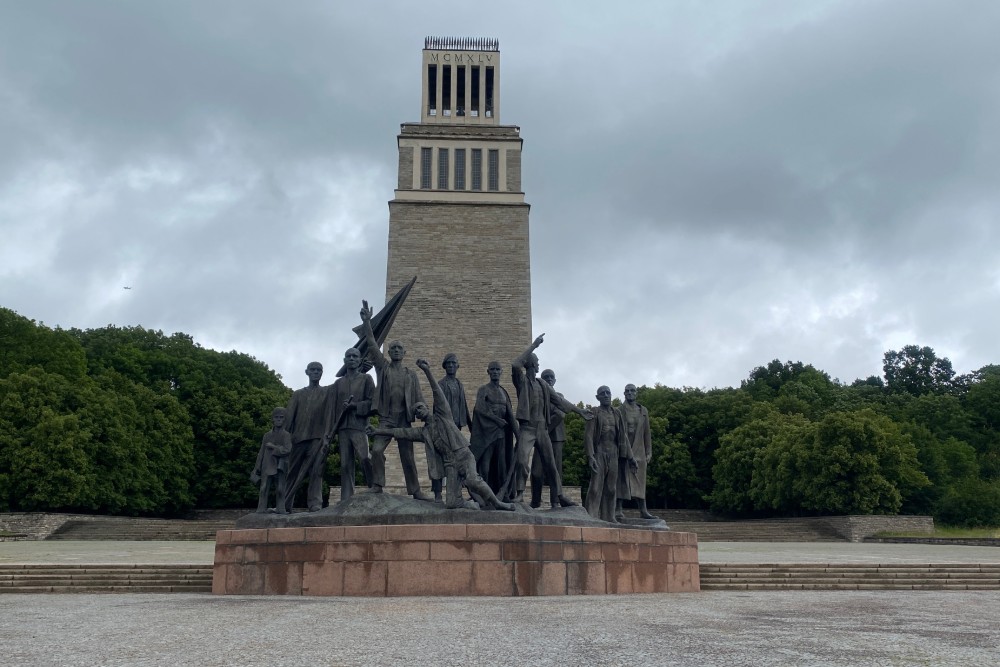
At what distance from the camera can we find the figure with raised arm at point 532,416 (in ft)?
40.0

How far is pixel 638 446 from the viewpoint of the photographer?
13523 mm

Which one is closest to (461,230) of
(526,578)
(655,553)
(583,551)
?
(655,553)

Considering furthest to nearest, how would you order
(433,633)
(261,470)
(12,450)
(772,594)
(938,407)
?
1. (938,407)
2. (12,450)
3. (261,470)
4. (772,594)
5. (433,633)

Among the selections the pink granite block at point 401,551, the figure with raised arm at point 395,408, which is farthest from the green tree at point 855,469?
the pink granite block at point 401,551

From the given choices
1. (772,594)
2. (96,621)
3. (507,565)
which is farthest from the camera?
(772,594)

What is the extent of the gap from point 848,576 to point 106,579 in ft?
32.6

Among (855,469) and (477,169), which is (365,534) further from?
(477,169)

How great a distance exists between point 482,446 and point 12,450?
25373mm

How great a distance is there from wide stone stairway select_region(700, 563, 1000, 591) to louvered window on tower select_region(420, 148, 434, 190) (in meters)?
30.2

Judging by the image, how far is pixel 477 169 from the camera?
4191 centimetres

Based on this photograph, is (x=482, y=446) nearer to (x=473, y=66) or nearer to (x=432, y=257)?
(x=432, y=257)

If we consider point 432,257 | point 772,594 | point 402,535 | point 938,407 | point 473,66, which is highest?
point 473,66

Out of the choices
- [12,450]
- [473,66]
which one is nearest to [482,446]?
[12,450]

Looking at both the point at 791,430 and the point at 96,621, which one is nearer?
the point at 96,621
